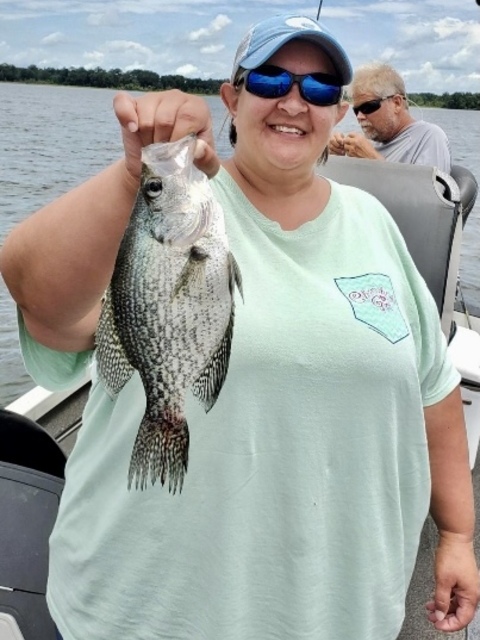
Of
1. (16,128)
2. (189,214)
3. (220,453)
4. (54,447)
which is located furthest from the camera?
(16,128)

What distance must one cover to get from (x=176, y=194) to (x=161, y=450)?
41 centimetres

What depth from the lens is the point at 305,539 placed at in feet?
4.25

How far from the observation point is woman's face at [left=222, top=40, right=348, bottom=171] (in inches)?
52.5

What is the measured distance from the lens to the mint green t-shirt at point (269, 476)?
1235 mm

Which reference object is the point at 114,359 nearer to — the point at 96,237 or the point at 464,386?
the point at 96,237

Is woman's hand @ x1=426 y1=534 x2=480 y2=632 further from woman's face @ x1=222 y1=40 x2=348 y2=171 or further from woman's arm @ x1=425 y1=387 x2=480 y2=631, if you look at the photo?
woman's face @ x1=222 y1=40 x2=348 y2=171

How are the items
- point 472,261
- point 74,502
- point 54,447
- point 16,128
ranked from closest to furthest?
1. point 74,502
2. point 54,447
3. point 472,261
4. point 16,128

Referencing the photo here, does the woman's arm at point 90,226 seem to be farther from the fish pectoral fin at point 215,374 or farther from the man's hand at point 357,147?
the man's hand at point 357,147

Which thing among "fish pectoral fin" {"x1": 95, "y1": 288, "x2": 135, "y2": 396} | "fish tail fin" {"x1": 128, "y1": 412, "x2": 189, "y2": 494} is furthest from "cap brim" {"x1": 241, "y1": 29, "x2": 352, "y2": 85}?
"fish tail fin" {"x1": 128, "y1": 412, "x2": 189, "y2": 494}

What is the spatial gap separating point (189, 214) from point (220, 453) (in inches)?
17.4

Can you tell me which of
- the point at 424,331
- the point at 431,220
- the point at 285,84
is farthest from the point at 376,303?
the point at 431,220

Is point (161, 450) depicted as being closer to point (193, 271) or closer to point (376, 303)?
point (193, 271)

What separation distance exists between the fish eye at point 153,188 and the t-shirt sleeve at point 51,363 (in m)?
0.40

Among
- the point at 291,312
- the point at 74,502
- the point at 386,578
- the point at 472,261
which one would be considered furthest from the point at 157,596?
the point at 472,261
